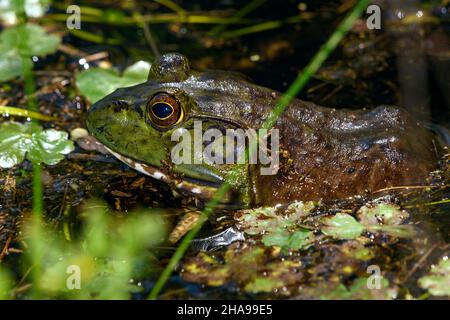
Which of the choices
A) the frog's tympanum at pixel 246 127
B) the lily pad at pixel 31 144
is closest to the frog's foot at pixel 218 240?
the frog's tympanum at pixel 246 127

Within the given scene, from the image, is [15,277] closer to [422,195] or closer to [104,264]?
[104,264]

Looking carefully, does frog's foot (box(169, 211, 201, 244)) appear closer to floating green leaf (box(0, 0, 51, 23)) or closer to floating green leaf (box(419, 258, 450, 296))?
floating green leaf (box(419, 258, 450, 296))

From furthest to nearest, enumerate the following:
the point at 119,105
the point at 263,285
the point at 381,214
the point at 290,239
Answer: the point at 119,105 < the point at 381,214 < the point at 290,239 < the point at 263,285

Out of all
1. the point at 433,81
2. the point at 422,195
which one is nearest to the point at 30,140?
the point at 422,195

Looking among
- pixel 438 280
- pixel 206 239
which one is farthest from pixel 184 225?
pixel 438 280

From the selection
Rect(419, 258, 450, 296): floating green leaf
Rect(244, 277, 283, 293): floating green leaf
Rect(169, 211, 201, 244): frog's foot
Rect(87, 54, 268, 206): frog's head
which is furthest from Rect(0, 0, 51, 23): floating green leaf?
Rect(419, 258, 450, 296): floating green leaf

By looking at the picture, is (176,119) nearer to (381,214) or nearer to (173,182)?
(173,182)

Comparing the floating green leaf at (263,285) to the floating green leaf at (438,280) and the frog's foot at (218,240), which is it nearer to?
the frog's foot at (218,240)
